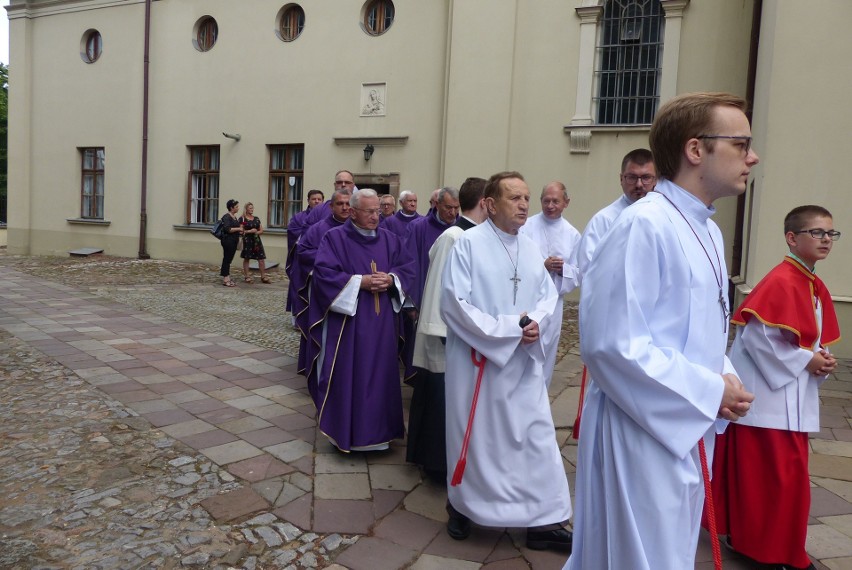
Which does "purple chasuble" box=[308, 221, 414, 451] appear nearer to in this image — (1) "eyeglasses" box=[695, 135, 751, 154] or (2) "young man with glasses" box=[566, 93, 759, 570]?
(2) "young man with glasses" box=[566, 93, 759, 570]

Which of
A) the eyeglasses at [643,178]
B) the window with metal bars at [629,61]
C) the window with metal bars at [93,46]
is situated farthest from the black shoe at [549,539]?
the window with metal bars at [93,46]

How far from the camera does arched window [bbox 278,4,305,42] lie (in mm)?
14931

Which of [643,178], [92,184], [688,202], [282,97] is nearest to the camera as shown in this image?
[688,202]

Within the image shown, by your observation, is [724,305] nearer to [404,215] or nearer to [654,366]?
[654,366]

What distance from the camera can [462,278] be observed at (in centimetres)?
318

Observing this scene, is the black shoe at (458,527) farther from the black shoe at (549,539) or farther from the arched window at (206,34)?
the arched window at (206,34)

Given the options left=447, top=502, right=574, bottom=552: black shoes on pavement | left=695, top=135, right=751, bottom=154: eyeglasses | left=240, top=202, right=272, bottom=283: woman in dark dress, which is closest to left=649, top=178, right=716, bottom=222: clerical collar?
left=695, top=135, right=751, bottom=154: eyeglasses

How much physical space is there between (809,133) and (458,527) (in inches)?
268

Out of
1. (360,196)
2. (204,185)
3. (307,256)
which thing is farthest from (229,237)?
(360,196)

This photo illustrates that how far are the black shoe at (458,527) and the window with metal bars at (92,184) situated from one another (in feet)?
58.0

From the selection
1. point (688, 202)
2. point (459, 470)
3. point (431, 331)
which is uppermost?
point (688, 202)

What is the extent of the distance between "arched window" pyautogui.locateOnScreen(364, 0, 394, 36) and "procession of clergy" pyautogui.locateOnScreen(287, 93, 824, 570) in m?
8.44

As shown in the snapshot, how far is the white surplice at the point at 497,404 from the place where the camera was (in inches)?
120

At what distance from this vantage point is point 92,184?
18.5 m
